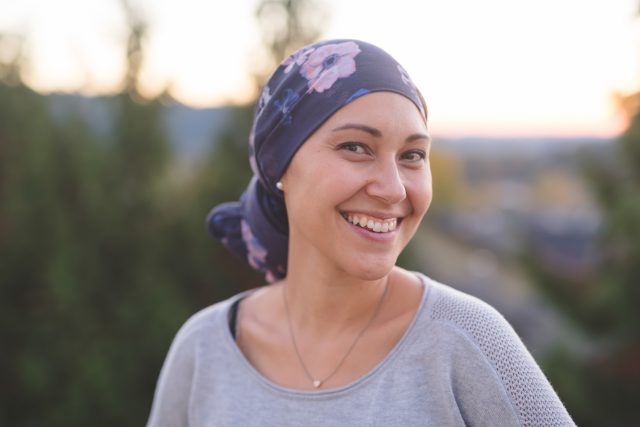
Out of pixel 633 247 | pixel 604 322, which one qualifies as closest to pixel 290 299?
pixel 633 247

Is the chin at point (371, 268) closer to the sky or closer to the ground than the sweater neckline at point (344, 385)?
closer to the sky

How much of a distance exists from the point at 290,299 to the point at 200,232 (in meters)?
4.15

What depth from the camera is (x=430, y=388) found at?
1421 mm

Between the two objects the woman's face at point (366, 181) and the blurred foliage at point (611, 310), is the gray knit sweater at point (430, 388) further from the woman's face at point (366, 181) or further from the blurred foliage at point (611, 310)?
the blurred foliage at point (611, 310)

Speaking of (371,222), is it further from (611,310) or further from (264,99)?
(611,310)

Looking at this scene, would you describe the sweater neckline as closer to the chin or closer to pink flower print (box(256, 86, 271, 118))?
the chin

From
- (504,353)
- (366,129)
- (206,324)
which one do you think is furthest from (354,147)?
(206,324)

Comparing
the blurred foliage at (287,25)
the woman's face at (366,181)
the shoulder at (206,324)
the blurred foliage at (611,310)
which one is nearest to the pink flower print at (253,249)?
the shoulder at (206,324)

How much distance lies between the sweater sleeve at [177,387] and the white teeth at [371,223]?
68 centimetres

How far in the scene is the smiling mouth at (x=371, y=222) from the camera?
1461 millimetres

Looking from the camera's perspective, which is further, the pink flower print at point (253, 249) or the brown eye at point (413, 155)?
the pink flower print at point (253, 249)

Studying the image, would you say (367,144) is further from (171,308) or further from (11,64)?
(11,64)

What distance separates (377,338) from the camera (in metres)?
1.59

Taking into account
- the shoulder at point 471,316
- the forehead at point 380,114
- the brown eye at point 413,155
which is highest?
the forehead at point 380,114
